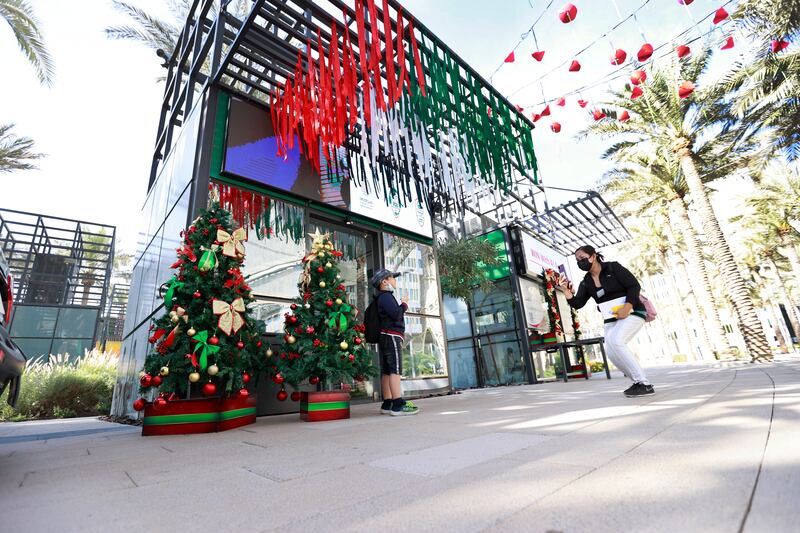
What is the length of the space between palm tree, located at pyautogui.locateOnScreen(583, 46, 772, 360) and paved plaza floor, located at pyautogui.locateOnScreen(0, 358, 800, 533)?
12609 millimetres

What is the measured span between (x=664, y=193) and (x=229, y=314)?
1878cm

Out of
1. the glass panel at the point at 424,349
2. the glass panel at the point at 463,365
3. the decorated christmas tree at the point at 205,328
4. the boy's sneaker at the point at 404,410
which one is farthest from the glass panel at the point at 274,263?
the glass panel at the point at 463,365

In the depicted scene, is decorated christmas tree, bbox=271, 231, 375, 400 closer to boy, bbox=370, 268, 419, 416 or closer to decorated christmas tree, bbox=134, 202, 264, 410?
boy, bbox=370, 268, 419, 416

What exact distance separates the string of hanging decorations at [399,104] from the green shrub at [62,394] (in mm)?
8012

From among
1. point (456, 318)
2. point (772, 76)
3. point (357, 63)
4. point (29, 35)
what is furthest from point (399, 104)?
point (29, 35)

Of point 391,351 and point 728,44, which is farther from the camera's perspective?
point 728,44

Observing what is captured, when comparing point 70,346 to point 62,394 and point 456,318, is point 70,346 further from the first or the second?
point 456,318

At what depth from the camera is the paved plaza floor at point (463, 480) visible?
42.6 inches

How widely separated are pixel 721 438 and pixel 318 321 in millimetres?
4128

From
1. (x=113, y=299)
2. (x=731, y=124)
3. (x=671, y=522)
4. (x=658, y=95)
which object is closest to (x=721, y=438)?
(x=671, y=522)

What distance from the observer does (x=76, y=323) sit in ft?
52.7

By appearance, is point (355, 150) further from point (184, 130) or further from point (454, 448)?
point (454, 448)

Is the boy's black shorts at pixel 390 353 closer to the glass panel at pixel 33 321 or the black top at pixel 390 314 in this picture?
the black top at pixel 390 314

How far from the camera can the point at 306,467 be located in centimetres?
199
